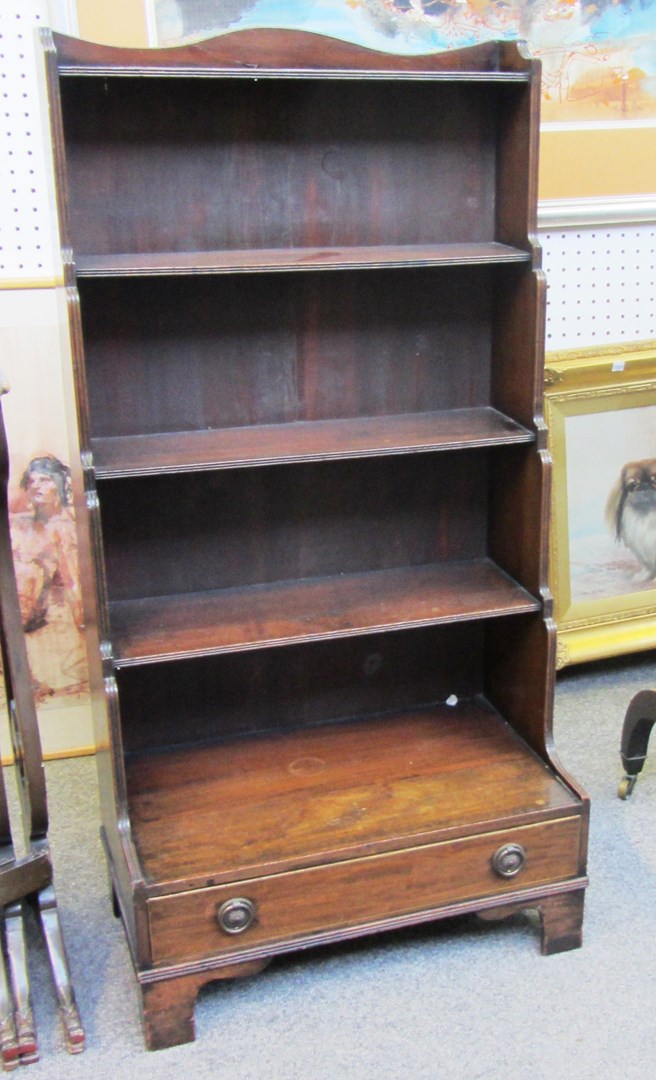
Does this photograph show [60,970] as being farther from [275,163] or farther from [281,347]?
[275,163]

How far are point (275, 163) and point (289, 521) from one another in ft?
2.32

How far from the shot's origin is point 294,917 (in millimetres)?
2027

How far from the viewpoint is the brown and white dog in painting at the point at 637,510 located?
310cm

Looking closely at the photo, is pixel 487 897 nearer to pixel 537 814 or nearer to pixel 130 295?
pixel 537 814

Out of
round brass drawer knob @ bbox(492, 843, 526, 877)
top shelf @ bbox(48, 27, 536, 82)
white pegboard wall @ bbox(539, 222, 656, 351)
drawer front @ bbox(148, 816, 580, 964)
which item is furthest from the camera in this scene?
white pegboard wall @ bbox(539, 222, 656, 351)

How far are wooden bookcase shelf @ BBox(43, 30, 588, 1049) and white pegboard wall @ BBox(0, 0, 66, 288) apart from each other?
535 mm

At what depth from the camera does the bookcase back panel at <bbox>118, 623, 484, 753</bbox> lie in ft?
7.80

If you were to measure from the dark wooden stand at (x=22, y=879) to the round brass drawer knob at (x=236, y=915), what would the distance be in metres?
0.31

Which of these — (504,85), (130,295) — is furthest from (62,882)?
(504,85)

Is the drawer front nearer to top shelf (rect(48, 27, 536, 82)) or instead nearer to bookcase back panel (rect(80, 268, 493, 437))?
bookcase back panel (rect(80, 268, 493, 437))

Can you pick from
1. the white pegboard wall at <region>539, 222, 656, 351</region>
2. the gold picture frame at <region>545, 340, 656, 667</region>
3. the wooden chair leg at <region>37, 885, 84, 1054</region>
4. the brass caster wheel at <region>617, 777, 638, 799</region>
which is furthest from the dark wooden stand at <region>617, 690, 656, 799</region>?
the wooden chair leg at <region>37, 885, 84, 1054</region>

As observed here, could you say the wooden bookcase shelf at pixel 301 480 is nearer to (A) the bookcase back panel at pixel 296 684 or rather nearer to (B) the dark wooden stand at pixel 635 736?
(A) the bookcase back panel at pixel 296 684

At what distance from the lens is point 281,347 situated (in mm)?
2236

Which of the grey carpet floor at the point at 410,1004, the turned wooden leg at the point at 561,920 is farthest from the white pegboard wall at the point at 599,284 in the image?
the turned wooden leg at the point at 561,920
